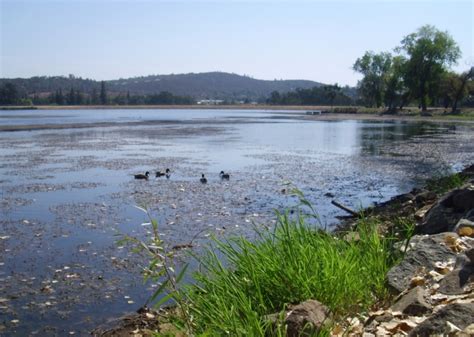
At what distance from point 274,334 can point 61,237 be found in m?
9.29

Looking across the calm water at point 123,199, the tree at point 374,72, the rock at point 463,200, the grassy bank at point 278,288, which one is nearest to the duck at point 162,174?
the calm water at point 123,199

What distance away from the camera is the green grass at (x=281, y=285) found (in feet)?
17.0

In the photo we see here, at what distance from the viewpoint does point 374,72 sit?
409ft

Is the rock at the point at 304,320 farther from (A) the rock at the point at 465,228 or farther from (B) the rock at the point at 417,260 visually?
(A) the rock at the point at 465,228

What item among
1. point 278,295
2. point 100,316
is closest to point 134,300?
point 100,316

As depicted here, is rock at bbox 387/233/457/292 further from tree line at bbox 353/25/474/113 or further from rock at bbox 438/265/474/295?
tree line at bbox 353/25/474/113

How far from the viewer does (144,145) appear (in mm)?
39781

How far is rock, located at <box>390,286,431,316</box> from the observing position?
463cm

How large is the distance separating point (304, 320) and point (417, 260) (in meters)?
2.01

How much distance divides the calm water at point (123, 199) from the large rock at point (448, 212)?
174 cm

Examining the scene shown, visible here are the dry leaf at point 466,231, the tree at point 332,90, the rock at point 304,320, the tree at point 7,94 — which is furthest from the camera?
the tree at point 7,94

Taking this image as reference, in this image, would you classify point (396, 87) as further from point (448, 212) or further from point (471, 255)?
Answer: point (471, 255)

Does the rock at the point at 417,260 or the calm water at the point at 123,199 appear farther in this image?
the calm water at the point at 123,199

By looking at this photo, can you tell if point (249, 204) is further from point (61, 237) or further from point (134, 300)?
point (134, 300)
